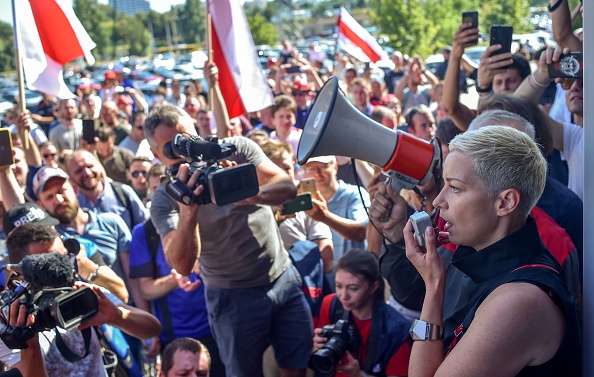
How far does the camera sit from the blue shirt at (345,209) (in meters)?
4.79

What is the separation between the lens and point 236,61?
239 inches

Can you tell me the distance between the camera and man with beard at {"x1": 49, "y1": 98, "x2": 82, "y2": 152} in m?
8.82

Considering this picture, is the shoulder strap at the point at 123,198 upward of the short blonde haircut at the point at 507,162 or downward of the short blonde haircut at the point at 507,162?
downward

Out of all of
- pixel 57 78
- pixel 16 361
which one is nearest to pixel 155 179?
pixel 57 78

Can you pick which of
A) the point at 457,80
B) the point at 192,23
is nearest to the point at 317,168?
the point at 457,80

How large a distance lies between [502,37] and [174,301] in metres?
2.58

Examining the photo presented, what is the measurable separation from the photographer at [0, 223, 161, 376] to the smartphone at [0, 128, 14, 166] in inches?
37.2

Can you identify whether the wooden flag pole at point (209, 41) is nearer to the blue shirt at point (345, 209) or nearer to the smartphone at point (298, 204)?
the blue shirt at point (345, 209)

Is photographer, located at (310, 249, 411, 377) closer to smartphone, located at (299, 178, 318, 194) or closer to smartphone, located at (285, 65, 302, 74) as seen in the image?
smartphone, located at (299, 178, 318, 194)

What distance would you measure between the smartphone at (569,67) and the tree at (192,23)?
6493 centimetres

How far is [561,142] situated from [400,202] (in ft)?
4.44

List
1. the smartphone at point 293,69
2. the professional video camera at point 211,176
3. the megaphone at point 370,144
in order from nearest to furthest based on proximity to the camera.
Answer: the megaphone at point 370,144
the professional video camera at point 211,176
the smartphone at point 293,69

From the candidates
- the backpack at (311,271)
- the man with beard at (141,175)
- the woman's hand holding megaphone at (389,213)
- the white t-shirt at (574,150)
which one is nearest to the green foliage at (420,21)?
the man with beard at (141,175)

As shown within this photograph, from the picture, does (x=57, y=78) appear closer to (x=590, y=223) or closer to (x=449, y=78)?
(x=449, y=78)
